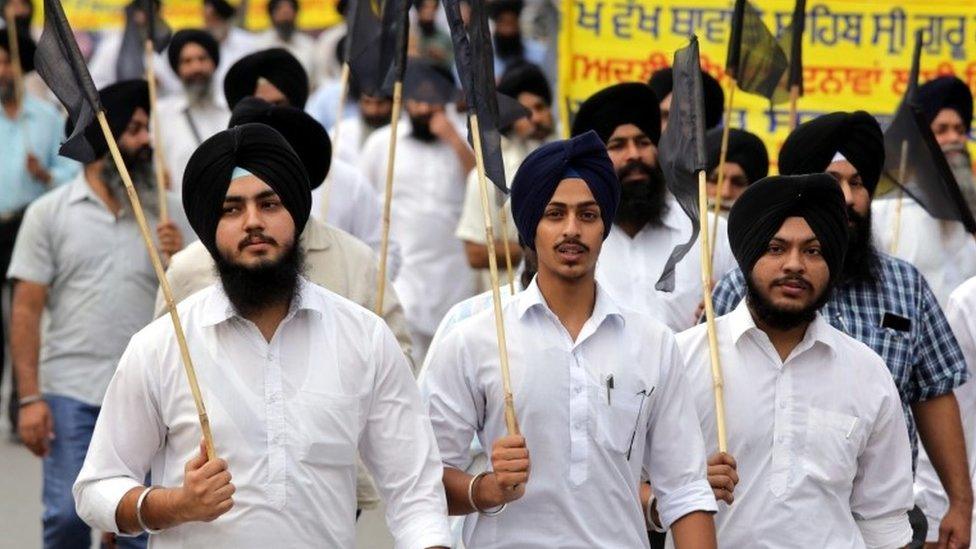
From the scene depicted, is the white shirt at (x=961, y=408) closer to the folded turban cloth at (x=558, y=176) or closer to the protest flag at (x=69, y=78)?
the folded turban cloth at (x=558, y=176)

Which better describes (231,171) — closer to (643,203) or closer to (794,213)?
(794,213)

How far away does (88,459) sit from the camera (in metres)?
5.52

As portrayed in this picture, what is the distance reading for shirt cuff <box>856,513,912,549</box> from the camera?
641 cm

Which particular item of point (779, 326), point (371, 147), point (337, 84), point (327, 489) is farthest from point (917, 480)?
point (337, 84)

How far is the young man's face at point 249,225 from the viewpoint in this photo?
18.6ft

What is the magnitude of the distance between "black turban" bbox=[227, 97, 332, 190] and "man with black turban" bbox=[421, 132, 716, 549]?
188 cm

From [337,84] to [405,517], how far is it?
10.4 metres

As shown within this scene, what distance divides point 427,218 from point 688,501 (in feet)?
23.9

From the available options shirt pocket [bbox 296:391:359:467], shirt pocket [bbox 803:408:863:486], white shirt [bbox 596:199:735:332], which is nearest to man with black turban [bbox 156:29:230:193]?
white shirt [bbox 596:199:735:332]

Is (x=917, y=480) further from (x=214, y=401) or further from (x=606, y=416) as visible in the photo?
(x=214, y=401)

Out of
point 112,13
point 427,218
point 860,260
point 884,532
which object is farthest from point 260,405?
point 112,13

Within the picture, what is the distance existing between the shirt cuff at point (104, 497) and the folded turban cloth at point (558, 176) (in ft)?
4.20

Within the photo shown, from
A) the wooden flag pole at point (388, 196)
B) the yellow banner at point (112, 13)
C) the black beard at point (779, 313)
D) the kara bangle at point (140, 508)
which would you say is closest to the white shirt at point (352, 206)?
the wooden flag pole at point (388, 196)

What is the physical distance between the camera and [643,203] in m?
8.03
